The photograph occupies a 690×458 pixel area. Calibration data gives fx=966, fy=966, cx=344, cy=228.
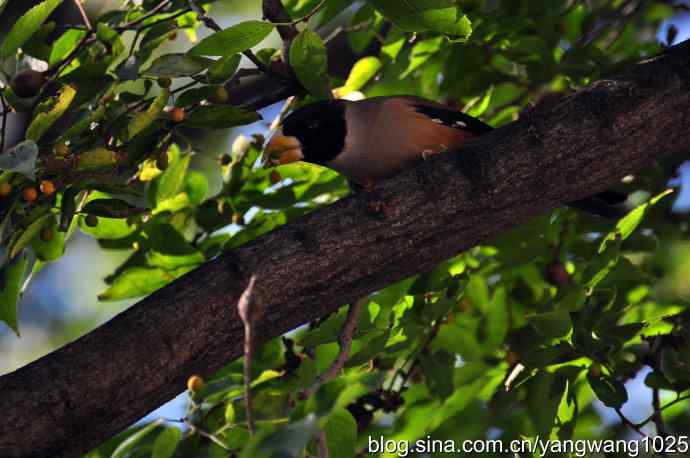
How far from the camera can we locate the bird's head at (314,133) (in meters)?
4.28

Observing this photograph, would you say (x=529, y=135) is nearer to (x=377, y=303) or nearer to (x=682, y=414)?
(x=377, y=303)

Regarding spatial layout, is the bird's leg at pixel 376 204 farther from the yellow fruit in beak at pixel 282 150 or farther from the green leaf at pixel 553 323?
the yellow fruit in beak at pixel 282 150

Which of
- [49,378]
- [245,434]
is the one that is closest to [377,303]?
[245,434]

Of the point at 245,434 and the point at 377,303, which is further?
the point at 377,303

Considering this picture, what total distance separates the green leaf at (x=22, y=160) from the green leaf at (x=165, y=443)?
3.01 ft

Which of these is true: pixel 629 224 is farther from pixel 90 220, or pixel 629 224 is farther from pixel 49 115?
pixel 49 115

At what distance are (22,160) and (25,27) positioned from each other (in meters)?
0.72

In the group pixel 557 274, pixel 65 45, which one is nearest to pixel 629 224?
pixel 557 274

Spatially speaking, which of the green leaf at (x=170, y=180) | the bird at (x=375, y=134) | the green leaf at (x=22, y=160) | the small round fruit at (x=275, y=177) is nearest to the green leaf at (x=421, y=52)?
the bird at (x=375, y=134)

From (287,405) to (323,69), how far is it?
1.29 m

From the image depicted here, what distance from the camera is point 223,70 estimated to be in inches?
129

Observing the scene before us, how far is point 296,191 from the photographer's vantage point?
4.13m

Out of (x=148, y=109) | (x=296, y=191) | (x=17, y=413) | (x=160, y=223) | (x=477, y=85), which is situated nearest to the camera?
(x=17, y=413)

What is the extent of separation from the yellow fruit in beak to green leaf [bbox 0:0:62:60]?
1.20 meters
